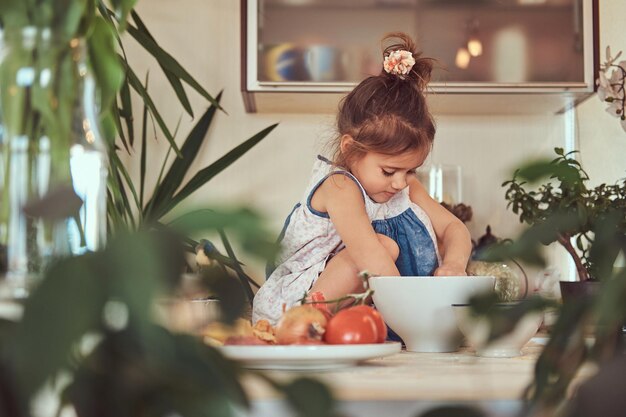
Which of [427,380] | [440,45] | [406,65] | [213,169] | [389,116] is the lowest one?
[427,380]

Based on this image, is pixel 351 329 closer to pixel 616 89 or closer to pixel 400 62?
pixel 400 62

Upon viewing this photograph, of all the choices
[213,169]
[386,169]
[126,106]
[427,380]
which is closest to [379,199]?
[386,169]

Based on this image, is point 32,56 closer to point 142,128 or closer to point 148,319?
point 148,319

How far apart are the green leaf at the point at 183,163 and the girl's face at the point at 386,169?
76cm

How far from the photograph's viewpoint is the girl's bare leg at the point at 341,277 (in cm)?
230

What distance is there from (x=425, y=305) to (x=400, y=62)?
1.13m

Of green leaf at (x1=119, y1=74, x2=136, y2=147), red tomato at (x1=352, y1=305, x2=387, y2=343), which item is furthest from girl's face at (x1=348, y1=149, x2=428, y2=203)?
red tomato at (x1=352, y1=305, x2=387, y2=343)

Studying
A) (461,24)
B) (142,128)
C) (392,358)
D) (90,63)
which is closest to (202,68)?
(142,128)

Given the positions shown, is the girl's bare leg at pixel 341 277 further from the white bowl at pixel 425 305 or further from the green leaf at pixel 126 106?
the green leaf at pixel 126 106

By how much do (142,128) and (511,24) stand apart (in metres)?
1.31

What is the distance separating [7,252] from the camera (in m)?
0.36

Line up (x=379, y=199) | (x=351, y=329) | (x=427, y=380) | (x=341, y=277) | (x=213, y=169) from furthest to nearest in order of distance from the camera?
(x=213, y=169)
(x=379, y=199)
(x=341, y=277)
(x=351, y=329)
(x=427, y=380)

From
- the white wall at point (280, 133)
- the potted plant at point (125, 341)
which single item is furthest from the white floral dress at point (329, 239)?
the potted plant at point (125, 341)

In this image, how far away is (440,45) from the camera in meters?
3.16
